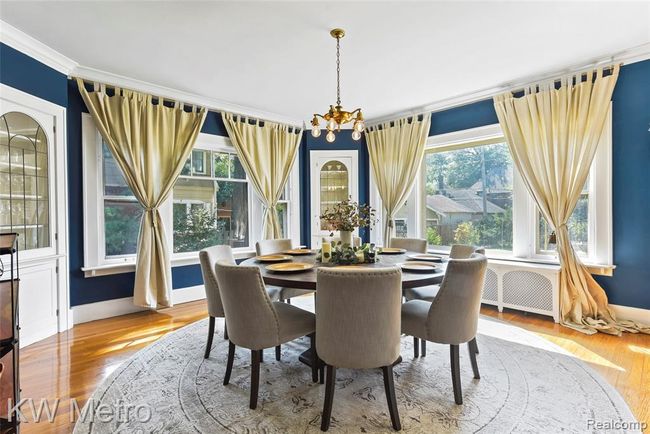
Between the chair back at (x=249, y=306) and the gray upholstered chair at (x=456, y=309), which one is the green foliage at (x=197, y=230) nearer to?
the chair back at (x=249, y=306)

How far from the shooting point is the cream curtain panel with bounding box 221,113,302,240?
4.73m

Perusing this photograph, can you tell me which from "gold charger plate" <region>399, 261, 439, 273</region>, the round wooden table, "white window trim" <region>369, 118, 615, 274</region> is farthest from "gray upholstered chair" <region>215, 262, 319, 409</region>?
"white window trim" <region>369, 118, 615, 274</region>

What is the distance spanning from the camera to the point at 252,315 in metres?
2.03

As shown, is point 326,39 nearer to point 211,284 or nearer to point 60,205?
point 211,284

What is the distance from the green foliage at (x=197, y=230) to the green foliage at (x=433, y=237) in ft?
9.94

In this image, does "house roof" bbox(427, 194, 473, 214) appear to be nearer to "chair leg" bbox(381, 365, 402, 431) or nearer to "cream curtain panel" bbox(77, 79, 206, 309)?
"chair leg" bbox(381, 365, 402, 431)

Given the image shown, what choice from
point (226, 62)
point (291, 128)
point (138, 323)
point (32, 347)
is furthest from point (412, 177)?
point (32, 347)

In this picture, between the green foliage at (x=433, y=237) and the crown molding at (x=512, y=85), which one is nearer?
the crown molding at (x=512, y=85)

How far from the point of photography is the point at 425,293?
114 inches

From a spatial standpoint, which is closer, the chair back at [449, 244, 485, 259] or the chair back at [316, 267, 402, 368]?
the chair back at [316, 267, 402, 368]

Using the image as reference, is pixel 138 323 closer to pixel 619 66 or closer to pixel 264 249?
pixel 264 249

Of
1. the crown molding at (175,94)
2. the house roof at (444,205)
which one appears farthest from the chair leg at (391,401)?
the crown molding at (175,94)

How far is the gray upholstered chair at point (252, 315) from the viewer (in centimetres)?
200

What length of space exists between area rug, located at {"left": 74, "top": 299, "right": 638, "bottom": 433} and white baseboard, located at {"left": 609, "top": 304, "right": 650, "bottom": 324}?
3.83 feet
